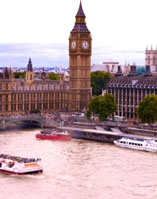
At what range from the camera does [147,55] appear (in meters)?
164

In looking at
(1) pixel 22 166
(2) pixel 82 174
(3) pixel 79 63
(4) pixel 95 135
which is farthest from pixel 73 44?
(2) pixel 82 174

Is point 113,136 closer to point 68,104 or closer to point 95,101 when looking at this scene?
point 95,101

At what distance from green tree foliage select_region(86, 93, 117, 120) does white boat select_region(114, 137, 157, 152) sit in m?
14.2

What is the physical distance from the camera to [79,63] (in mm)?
101250

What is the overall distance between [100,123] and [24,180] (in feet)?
103

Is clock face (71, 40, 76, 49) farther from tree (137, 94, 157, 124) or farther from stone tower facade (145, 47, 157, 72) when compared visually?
stone tower facade (145, 47, 157, 72)

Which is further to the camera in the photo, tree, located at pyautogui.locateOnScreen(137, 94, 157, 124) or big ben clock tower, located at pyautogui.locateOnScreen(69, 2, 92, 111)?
big ben clock tower, located at pyautogui.locateOnScreen(69, 2, 92, 111)

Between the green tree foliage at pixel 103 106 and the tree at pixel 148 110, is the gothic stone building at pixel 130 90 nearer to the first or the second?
the green tree foliage at pixel 103 106

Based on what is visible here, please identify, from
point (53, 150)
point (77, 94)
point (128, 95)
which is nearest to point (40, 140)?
point (53, 150)

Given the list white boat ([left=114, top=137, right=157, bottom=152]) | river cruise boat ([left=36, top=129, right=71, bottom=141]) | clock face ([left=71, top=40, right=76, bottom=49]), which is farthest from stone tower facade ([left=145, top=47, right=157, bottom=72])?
white boat ([left=114, top=137, right=157, bottom=152])

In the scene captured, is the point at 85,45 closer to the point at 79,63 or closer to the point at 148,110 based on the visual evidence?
the point at 79,63

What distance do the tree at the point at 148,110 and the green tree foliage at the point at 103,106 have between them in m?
7.03

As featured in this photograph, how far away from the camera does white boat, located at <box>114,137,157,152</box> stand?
67.7 metres

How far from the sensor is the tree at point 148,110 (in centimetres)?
7862
